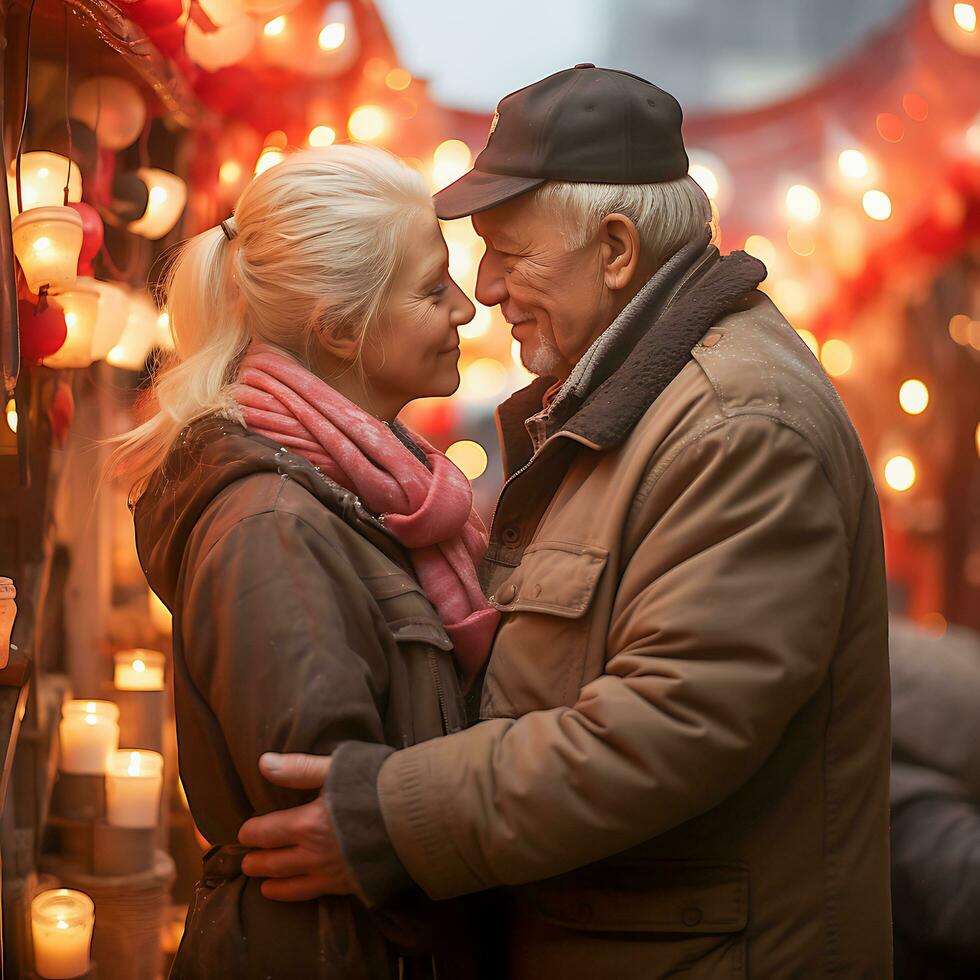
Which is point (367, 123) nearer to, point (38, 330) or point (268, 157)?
point (268, 157)

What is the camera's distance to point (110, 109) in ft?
9.83

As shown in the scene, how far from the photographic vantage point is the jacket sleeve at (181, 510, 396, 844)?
1698 millimetres

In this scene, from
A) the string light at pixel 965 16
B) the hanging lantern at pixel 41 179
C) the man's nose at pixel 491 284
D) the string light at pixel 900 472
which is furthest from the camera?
the string light at pixel 900 472

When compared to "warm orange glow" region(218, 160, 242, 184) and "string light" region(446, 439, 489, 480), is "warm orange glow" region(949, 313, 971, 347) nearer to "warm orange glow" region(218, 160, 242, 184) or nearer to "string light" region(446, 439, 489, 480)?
"string light" region(446, 439, 489, 480)

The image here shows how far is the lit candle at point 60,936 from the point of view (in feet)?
9.11

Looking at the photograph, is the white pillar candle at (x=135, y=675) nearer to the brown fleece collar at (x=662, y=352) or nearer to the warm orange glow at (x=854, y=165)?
the brown fleece collar at (x=662, y=352)

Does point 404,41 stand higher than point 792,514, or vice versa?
point 404,41

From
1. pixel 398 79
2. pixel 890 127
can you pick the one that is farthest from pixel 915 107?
pixel 398 79

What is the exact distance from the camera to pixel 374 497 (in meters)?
1.95

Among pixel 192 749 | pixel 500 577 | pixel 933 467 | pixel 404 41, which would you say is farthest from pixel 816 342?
pixel 192 749

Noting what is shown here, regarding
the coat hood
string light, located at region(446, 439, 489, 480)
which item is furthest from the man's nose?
string light, located at region(446, 439, 489, 480)

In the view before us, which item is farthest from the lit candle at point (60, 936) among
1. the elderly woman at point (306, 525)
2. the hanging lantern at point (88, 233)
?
the hanging lantern at point (88, 233)

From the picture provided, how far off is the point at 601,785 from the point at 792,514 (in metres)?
0.43

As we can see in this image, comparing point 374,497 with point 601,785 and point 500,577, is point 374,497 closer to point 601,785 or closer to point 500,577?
point 500,577
